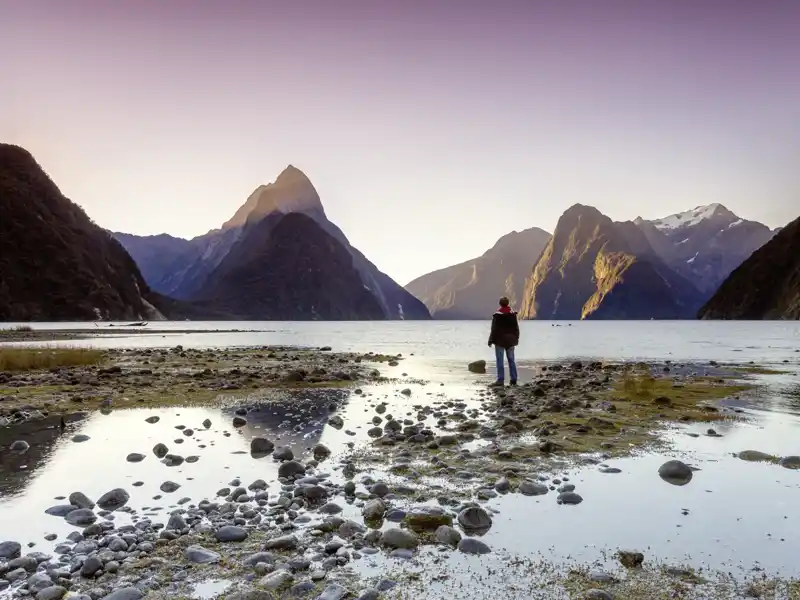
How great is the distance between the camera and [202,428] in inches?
557

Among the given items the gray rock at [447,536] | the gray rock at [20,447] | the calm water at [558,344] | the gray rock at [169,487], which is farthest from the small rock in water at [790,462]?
the calm water at [558,344]

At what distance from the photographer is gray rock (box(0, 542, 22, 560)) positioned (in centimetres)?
617

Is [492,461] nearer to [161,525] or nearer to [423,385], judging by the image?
[161,525]

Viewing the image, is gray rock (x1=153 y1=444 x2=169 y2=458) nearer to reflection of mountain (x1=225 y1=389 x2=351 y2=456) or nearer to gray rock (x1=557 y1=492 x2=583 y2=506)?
reflection of mountain (x1=225 y1=389 x2=351 y2=456)

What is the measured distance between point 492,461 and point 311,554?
504cm

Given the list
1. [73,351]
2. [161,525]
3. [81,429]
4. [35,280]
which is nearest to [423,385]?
[81,429]

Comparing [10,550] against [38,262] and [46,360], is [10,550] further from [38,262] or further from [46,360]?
[38,262]

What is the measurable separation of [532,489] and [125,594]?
5746 millimetres

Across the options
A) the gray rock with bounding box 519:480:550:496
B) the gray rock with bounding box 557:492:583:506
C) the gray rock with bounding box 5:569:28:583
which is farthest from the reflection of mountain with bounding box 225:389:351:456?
the gray rock with bounding box 5:569:28:583

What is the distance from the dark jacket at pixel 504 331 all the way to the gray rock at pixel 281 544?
17.6 meters

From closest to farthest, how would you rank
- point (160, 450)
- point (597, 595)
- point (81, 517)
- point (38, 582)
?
point (597, 595), point (38, 582), point (81, 517), point (160, 450)

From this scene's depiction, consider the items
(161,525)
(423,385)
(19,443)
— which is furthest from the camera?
(423,385)

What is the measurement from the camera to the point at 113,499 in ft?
26.8

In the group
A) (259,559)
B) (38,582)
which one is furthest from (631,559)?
(38,582)
